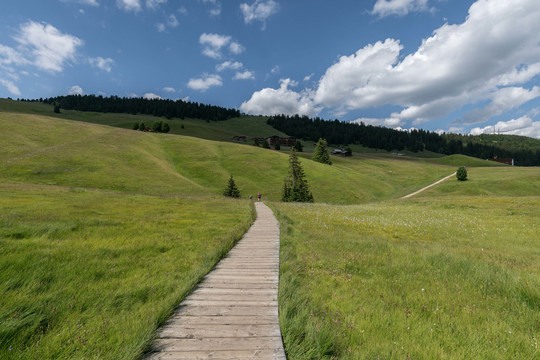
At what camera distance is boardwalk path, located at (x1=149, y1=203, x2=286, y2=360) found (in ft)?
12.2

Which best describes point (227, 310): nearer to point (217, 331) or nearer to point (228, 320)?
point (228, 320)

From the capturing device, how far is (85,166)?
50281mm

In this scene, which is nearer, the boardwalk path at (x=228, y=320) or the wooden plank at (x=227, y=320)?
the boardwalk path at (x=228, y=320)

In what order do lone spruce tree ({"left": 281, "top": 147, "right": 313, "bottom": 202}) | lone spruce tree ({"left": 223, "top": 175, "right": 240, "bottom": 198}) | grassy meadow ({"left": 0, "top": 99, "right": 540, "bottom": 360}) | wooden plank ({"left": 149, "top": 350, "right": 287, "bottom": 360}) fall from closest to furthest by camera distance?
wooden plank ({"left": 149, "top": 350, "right": 287, "bottom": 360}) < grassy meadow ({"left": 0, "top": 99, "right": 540, "bottom": 360}) < lone spruce tree ({"left": 223, "top": 175, "right": 240, "bottom": 198}) < lone spruce tree ({"left": 281, "top": 147, "right": 313, "bottom": 202})

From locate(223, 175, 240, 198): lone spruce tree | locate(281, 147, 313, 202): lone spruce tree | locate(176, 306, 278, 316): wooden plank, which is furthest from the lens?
locate(281, 147, 313, 202): lone spruce tree

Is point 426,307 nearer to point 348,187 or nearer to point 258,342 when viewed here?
point 258,342

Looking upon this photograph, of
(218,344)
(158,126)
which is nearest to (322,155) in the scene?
(218,344)

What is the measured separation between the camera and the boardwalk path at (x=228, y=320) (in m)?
3.73

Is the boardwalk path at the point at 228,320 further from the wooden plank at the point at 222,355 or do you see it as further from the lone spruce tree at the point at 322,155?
the lone spruce tree at the point at 322,155

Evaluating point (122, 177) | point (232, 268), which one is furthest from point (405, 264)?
point (122, 177)

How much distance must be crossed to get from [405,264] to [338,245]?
3.15m

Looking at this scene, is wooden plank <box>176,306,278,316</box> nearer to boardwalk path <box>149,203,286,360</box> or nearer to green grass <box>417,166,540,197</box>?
boardwalk path <box>149,203,286,360</box>

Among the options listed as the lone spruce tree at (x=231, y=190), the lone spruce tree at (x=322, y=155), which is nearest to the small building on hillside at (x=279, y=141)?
the lone spruce tree at (x=322, y=155)

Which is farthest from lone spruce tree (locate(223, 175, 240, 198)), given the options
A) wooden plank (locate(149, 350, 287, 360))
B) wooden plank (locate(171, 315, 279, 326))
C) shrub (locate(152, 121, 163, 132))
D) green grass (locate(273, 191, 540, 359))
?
shrub (locate(152, 121, 163, 132))
